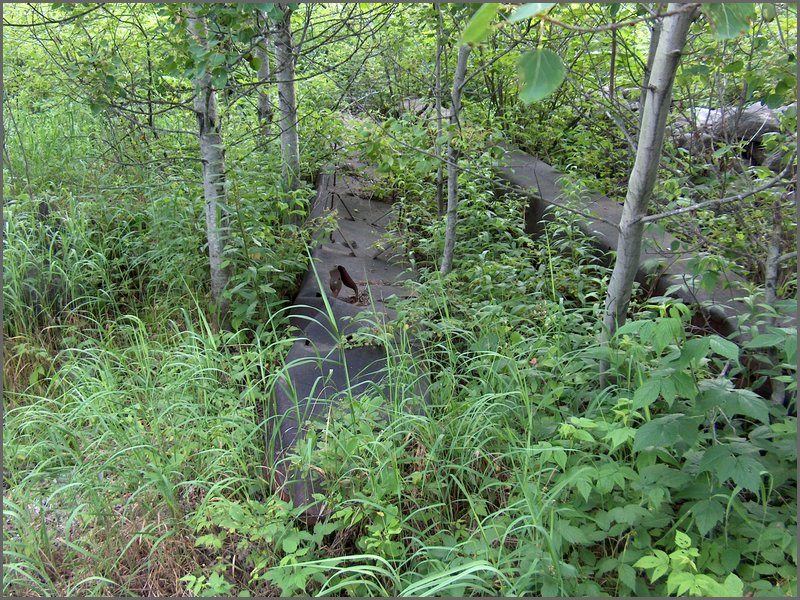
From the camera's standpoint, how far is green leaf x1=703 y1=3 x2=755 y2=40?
121 centimetres

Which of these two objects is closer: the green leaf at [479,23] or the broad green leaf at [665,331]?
the green leaf at [479,23]

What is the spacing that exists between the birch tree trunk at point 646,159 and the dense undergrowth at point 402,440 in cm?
13

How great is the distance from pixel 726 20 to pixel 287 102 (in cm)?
330

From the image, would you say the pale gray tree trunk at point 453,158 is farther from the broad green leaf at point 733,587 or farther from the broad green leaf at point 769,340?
the broad green leaf at point 733,587

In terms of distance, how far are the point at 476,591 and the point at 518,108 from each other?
431 cm

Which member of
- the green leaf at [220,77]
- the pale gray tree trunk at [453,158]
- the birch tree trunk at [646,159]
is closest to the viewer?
the birch tree trunk at [646,159]

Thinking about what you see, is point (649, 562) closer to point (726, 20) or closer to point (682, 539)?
point (682, 539)

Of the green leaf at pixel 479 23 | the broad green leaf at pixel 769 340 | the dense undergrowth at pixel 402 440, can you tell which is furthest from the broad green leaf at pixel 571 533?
the green leaf at pixel 479 23

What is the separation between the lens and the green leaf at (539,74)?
1075mm

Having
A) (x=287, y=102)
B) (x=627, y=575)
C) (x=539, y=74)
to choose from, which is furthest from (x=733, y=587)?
(x=287, y=102)

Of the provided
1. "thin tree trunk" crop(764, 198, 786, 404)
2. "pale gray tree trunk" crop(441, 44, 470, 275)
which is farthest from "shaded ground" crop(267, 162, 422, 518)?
"thin tree trunk" crop(764, 198, 786, 404)

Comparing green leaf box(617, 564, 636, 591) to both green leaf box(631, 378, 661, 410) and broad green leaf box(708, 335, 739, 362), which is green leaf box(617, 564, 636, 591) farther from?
broad green leaf box(708, 335, 739, 362)

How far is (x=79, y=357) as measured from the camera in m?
3.41

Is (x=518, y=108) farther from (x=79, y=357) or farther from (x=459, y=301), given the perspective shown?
(x=79, y=357)
